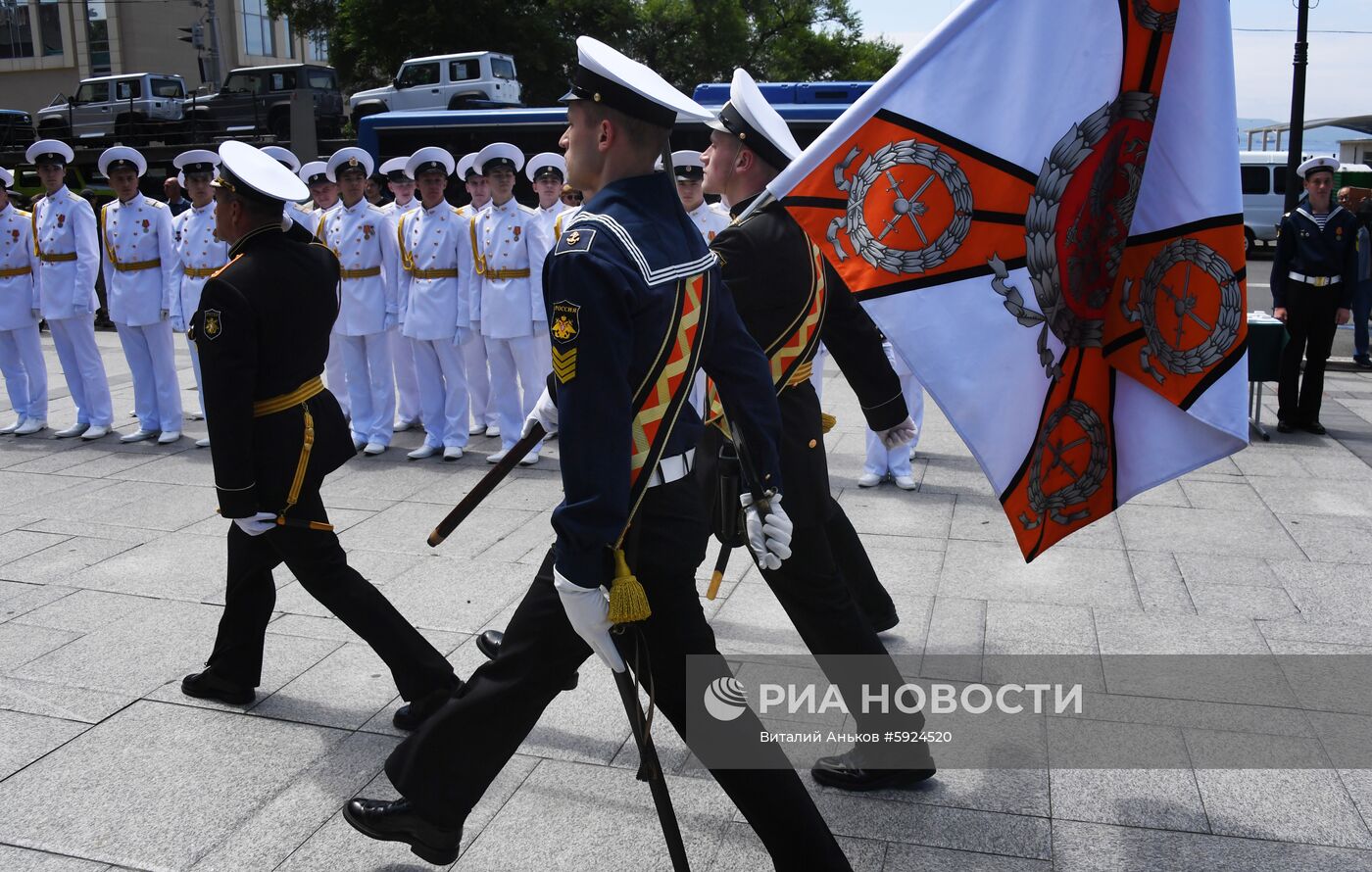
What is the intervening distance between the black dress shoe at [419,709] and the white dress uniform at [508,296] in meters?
4.27

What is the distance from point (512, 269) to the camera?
815 centimetres

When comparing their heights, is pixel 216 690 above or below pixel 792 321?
below

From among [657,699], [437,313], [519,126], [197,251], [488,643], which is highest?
[519,126]

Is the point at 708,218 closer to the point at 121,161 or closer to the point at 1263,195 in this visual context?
the point at 121,161

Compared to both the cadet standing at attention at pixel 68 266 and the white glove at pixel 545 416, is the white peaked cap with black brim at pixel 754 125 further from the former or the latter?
the cadet standing at attention at pixel 68 266

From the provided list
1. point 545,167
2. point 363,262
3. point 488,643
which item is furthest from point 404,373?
point 488,643

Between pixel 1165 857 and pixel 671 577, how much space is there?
5.10 feet

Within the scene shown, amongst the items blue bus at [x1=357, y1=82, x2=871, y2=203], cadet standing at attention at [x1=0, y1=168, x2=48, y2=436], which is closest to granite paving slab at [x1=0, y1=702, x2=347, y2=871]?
cadet standing at attention at [x1=0, y1=168, x2=48, y2=436]

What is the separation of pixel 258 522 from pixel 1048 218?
2.61 metres

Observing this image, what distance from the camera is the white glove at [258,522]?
3.78 m

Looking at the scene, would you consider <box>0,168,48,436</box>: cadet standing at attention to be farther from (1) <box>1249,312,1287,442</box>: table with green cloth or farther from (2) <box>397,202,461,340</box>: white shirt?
(1) <box>1249,312,1287,442</box>: table with green cloth

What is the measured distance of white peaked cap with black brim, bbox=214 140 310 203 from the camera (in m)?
3.76

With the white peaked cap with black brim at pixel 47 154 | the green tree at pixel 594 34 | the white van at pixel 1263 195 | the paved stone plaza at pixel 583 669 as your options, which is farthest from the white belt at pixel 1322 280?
the green tree at pixel 594 34

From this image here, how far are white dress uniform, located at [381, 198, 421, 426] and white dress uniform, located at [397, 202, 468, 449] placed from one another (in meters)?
0.43
